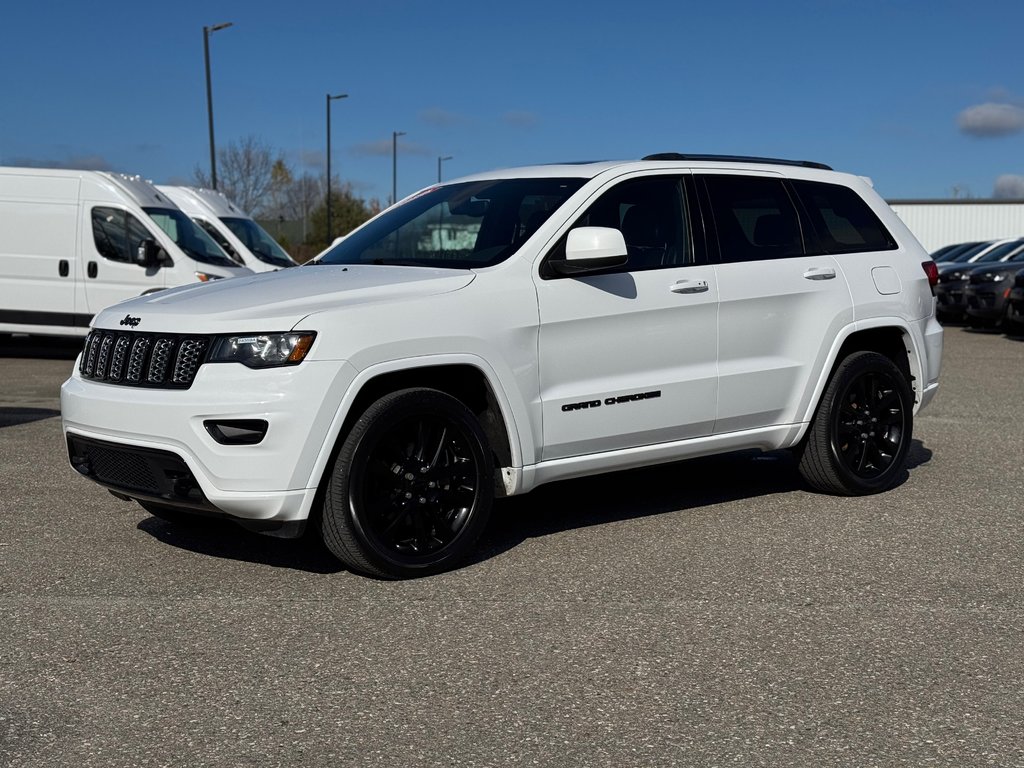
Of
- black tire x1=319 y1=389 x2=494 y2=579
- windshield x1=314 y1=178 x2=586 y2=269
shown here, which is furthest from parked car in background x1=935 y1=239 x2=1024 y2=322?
black tire x1=319 y1=389 x2=494 y2=579

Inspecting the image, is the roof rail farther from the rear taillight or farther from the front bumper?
the front bumper

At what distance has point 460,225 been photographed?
6.57 m

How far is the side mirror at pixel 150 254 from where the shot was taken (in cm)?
1512

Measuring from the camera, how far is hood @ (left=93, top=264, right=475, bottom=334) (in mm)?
5184

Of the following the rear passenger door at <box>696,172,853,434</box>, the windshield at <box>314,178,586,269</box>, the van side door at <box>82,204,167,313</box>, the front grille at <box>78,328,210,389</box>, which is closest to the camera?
the front grille at <box>78,328,210,389</box>

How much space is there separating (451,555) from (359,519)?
49 cm

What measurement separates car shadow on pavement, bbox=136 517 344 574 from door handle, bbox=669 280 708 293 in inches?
81.1

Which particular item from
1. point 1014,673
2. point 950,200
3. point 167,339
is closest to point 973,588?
point 1014,673

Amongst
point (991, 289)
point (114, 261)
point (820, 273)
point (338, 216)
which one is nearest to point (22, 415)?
point (114, 261)

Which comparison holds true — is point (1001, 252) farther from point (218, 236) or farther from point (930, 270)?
point (930, 270)

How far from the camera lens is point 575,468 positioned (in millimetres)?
6035

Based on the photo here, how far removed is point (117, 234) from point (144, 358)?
10807 millimetres

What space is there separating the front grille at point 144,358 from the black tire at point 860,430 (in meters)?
3.43

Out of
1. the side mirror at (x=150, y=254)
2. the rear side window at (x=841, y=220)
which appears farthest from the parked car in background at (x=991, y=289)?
the rear side window at (x=841, y=220)
